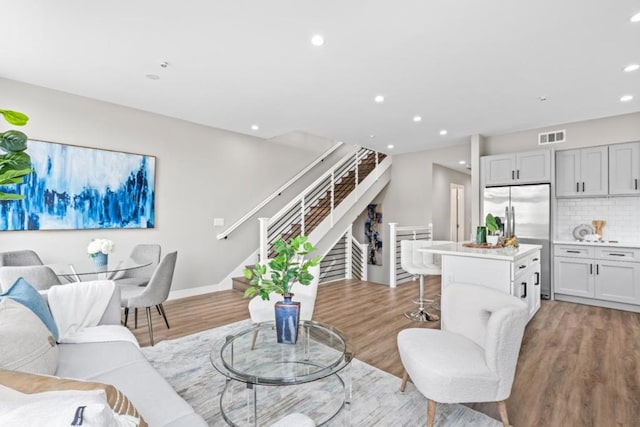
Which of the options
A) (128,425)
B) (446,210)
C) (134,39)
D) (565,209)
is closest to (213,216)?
(134,39)

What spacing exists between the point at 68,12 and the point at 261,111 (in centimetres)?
232

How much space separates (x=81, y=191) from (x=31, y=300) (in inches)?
105

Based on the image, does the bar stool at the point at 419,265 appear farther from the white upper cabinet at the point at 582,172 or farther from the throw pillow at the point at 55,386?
the throw pillow at the point at 55,386

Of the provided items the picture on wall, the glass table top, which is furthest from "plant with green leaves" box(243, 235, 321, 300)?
the picture on wall

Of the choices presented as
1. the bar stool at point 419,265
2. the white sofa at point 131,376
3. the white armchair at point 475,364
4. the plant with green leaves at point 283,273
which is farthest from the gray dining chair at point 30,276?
the bar stool at point 419,265

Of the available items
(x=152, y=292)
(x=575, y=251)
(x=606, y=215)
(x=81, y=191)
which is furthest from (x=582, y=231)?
(x=81, y=191)

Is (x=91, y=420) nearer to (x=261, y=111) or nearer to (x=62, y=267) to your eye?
(x=62, y=267)

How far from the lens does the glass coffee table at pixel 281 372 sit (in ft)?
5.41

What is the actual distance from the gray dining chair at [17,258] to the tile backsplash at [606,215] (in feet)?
23.8

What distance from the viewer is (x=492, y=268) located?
118 inches

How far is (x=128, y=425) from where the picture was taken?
2.78 ft

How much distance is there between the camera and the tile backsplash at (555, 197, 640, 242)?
15.1 ft

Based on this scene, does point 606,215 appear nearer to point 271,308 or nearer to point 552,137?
point 552,137

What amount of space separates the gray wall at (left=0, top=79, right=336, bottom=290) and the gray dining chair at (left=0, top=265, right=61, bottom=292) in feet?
5.33
